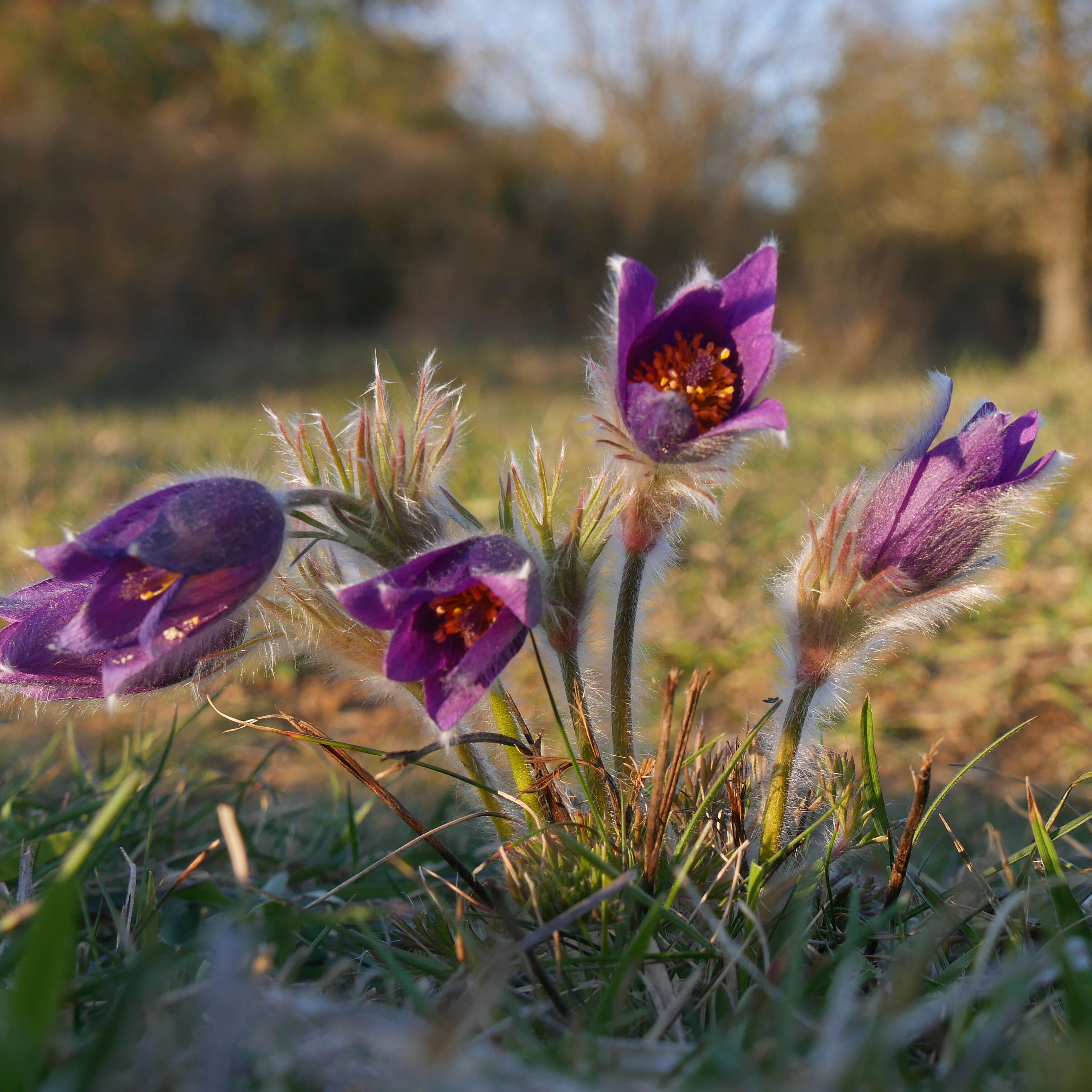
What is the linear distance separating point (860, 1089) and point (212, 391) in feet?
32.1

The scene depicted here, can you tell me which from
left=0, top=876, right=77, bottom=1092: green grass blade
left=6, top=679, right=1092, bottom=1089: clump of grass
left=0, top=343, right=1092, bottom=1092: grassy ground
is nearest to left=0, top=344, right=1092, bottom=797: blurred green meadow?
left=0, top=343, right=1092, bottom=1092: grassy ground

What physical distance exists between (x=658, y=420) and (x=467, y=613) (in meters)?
0.28

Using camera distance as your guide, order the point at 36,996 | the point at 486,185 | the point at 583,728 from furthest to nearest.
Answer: the point at 486,185, the point at 583,728, the point at 36,996

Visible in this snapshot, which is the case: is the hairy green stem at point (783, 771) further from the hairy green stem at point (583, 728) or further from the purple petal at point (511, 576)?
the purple petal at point (511, 576)

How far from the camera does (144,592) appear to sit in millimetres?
931

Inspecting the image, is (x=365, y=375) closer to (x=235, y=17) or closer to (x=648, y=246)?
(x=648, y=246)

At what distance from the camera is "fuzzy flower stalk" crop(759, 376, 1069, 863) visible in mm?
995

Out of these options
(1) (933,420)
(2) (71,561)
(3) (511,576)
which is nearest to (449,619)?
(3) (511,576)

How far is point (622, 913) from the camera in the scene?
1029mm

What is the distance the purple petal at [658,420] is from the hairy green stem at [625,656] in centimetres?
17

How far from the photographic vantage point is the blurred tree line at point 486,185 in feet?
36.3

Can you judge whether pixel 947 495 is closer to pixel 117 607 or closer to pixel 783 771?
pixel 783 771

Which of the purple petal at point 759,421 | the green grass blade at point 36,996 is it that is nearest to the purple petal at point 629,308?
the purple petal at point 759,421

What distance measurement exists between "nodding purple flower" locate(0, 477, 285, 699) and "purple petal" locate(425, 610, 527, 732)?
227 millimetres
